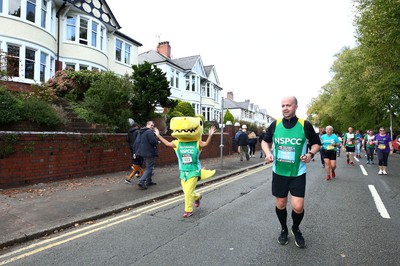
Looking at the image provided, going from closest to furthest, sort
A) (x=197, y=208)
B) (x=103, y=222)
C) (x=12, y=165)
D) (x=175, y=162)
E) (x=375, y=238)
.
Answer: (x=375, y=238), (x=103, y=222), (x=197, y=208), (x=12, y=165), (x=175, y=162)

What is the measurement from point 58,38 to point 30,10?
2.84 meters

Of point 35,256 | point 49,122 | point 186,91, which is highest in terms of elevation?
point 186,91

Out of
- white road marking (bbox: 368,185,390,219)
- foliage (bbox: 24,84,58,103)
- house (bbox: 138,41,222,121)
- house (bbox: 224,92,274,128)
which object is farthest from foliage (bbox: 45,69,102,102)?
house (bbox: 224,92,274,128)

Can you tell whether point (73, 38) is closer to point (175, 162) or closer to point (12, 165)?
point (175, 162)

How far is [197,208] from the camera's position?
5977 mm

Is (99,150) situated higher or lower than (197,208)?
higher

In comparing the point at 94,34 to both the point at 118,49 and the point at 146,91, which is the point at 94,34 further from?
the point at 146,91

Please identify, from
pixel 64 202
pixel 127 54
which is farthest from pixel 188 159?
pixel 127 54

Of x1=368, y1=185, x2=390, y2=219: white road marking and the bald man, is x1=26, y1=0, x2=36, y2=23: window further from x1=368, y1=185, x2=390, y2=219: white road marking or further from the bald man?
x1=368, y1=185, x2=390, y2=219: white road marking

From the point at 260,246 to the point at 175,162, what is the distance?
10.0 metres

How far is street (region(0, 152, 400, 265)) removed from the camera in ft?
11.8

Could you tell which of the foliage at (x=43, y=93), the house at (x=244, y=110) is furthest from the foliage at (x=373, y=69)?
the house at (x=244, y=110)

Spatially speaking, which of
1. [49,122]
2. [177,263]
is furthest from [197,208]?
[49,122]

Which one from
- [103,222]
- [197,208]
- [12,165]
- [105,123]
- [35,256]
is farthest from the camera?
[105,123]
